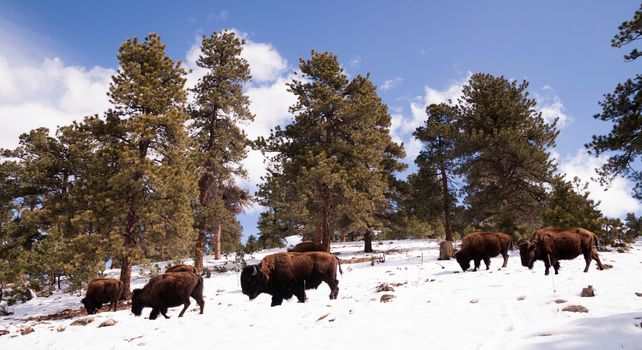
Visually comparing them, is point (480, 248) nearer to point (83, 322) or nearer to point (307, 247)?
point (307, 247)

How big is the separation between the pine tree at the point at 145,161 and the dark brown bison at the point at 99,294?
2.53m

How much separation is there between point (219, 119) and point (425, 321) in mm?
24934

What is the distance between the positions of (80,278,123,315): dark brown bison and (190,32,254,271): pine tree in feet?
35.9

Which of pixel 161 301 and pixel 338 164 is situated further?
pixel 338 164

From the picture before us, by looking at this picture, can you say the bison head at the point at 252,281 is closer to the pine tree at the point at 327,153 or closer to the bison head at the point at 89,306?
the bison head at the point at 89,306

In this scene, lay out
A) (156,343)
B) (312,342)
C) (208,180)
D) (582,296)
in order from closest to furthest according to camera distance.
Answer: (312,342) → (582,296) → (156,343) → (208,180)

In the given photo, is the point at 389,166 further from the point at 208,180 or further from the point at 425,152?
the point at 208,180

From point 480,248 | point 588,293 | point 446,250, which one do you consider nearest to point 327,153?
point 446,250

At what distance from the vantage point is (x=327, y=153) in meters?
26.1

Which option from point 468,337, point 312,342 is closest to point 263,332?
point 312,342

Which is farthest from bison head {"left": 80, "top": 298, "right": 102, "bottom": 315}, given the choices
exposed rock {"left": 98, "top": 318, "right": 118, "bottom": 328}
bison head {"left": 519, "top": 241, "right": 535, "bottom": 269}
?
bison head {"left": 519, "top": 241, "right": 535, "bottom": 269}

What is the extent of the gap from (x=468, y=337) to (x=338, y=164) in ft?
62.0

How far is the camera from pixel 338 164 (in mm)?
24406

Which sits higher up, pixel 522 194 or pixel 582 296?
pixel 522 194
